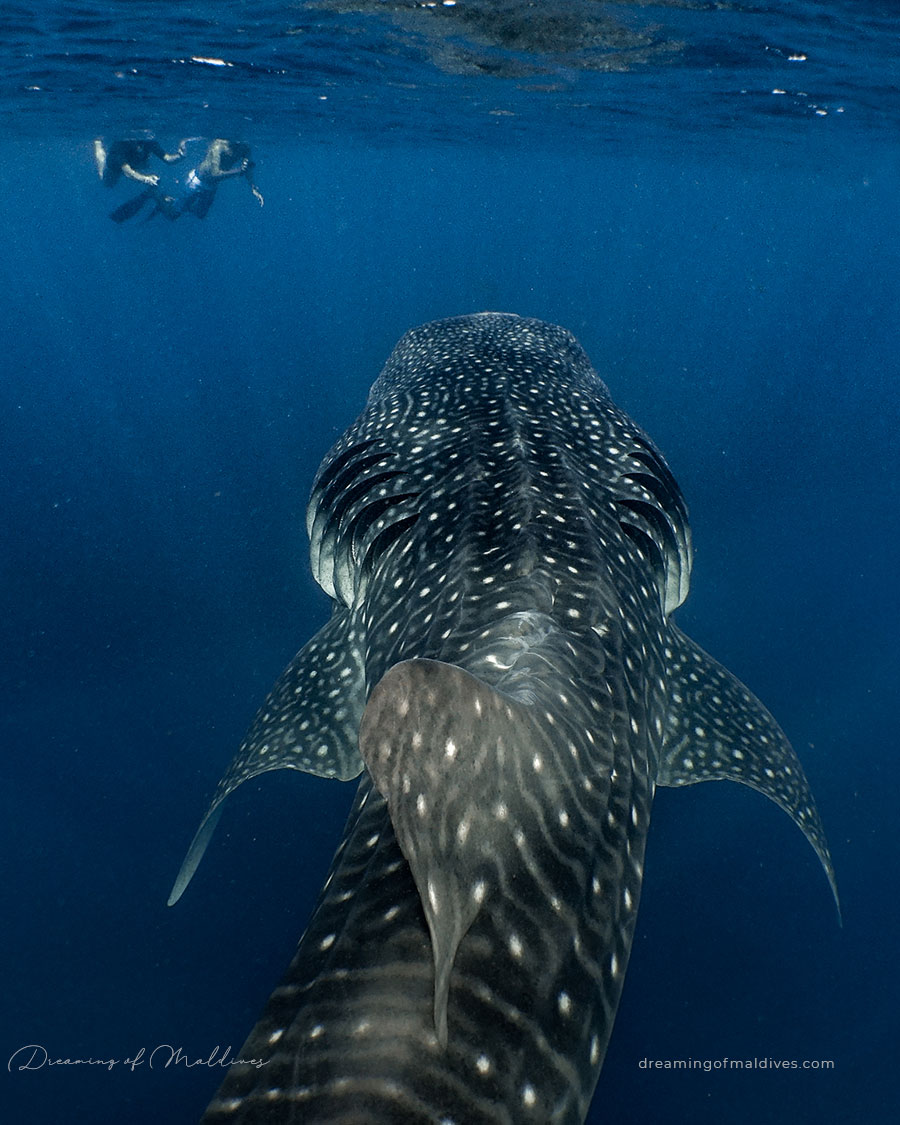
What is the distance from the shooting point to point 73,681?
7285 millimetres

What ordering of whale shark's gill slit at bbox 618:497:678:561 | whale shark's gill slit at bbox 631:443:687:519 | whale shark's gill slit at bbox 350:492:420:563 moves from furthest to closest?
1. whale shark's gill slit at bbox 631:443:687:519
2. whale shark's gill slit at bbox 350:492:420:563
3. whale shark's gill slit at bbox 618:497:678:561

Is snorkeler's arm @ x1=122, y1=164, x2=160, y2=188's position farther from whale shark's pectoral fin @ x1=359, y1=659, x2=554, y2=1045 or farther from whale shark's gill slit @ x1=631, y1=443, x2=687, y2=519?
whale shark's pectoral fin @ x1=359, y1=659, x2=554, y2=1045

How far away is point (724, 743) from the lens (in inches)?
154

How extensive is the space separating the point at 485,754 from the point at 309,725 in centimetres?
234

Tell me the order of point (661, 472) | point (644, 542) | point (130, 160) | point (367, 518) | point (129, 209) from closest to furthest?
1. point (644, 542)
2. point (367, 518)
3. point (661, 472)
4. point (130, 160)
5. point (129, 209)

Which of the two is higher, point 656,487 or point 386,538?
point 656,487

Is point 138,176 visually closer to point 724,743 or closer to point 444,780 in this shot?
point 724,743

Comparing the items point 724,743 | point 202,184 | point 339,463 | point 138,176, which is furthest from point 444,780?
point 202,184

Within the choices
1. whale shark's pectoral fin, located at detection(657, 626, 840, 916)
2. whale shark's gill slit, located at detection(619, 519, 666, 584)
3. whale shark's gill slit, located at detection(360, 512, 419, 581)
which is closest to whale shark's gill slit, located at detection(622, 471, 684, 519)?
whale shark's gill slit, located at detection(619, 519, 666, 584)

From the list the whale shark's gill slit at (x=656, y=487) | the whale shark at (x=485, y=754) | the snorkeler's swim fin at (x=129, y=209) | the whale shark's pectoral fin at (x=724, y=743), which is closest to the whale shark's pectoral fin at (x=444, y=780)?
the whale shark at (x=485, y=754)

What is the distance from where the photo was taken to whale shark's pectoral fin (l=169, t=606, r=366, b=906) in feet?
12.9

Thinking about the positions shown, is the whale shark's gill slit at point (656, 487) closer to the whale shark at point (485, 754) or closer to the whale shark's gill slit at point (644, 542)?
the whale shark at point (485, 754)

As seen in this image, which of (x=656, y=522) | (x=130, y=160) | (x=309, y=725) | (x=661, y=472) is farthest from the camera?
(x=130, y=160)

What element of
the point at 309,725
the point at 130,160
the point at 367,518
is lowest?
the point at 309,725
